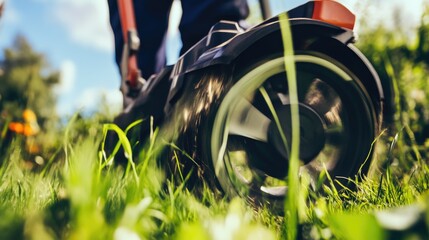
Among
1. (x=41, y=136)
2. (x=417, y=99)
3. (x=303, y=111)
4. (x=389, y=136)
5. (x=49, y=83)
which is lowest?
(x=49, y=83)

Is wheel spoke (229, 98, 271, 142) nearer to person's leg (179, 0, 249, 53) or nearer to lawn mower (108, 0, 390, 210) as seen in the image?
lawn mower (108, 0, 390, 210)

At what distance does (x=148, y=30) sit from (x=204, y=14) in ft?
2.75

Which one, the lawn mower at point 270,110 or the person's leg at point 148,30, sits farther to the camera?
the person's leg at point 148,30

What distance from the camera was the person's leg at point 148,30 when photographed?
2348 mm

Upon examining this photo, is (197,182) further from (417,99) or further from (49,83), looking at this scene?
(49,83)

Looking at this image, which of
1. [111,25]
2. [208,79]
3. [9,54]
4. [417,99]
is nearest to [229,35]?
[208,79]

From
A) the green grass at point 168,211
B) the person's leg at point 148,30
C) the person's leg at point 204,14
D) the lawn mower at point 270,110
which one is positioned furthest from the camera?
the person's leg at point 148,30

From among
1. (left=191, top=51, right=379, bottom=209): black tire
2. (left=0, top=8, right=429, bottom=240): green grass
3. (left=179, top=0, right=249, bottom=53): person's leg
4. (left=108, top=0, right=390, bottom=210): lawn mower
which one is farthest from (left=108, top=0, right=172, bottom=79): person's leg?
(left=191, top=51, right=379, bottom=209): black tire

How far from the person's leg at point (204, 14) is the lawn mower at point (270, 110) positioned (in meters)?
0.33

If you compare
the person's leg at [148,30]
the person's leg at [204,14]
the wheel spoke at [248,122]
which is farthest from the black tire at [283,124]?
the person's leg at [148,30]

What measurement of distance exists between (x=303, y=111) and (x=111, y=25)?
154cm

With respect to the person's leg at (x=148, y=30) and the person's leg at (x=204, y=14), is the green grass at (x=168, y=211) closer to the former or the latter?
the person's leg at (x=204, y=14)

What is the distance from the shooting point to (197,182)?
116 cm

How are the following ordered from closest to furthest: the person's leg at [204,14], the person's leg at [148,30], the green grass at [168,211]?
the green grass at [168,211], the person's leg at [204,14], the person's leg at [148,30]
